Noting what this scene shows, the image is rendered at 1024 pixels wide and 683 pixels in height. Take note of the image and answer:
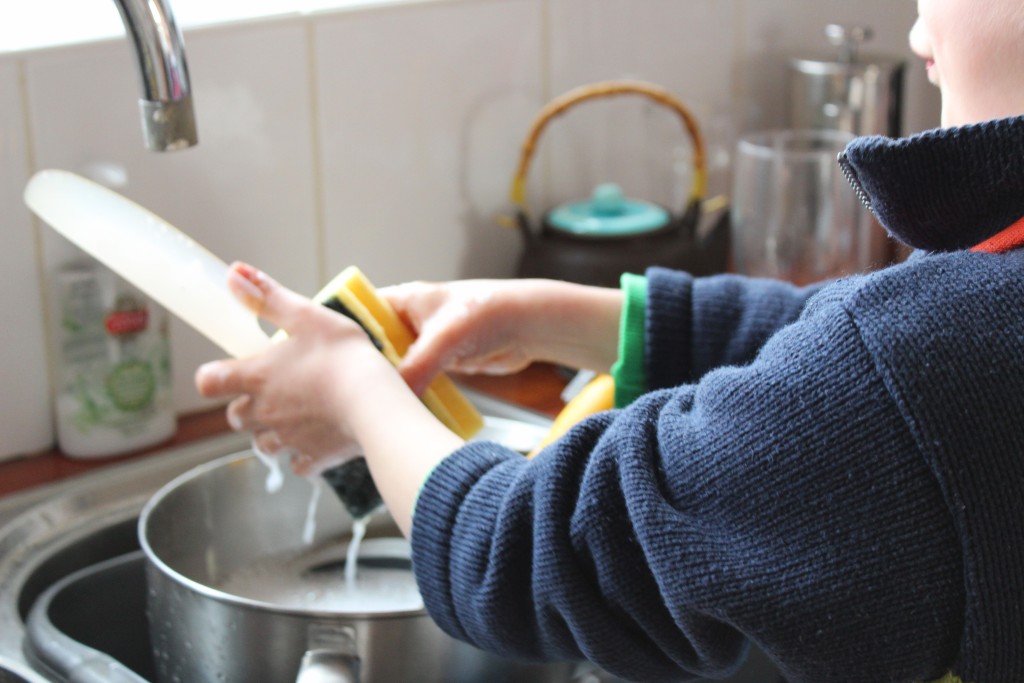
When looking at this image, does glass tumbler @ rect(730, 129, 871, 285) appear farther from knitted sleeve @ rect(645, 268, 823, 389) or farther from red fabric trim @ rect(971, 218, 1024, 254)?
red fabric trim @ rect(971, 218, 1024, 254)

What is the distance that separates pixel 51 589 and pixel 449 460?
40cm

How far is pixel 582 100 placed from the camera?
1287mm

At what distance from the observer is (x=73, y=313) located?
3.46ft

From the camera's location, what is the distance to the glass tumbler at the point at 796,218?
4.53 feet

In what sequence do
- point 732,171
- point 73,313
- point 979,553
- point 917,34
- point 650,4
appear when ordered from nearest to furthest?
point 979,553 < point 917,34 < point 73,313 < point 650,4 < point 732,171

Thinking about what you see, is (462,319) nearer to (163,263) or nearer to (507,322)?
(507,322)

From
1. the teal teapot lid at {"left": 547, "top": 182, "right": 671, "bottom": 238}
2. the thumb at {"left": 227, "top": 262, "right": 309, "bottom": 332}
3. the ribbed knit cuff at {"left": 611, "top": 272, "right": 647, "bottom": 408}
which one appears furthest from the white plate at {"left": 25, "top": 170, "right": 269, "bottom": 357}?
the teal teapot lid at {"left": 547, "top": 182, "right": 671, "bottom": 238}

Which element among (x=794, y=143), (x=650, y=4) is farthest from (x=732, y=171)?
(x=650, y=4)

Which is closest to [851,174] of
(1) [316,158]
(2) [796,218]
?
(1) [316,158]

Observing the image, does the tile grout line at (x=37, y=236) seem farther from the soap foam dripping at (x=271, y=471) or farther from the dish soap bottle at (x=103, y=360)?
the soap foam dripping at (x=271, y=471)

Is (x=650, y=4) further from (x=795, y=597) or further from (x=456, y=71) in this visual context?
(x=795, y=597)

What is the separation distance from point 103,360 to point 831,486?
26.8 inches

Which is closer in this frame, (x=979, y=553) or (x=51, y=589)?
(x=979, y=553)

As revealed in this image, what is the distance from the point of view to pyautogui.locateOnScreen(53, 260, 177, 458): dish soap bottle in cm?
106
